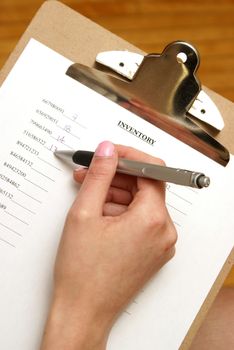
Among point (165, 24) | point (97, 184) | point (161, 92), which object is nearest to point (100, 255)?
point (97, 184)

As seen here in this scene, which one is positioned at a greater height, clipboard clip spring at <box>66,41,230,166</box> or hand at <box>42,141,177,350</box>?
clipboard clip spring at <box>66,41,230,166</box>

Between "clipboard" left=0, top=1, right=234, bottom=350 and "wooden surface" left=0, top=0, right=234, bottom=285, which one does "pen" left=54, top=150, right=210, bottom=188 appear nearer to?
"clipboard" left=0, top=1, right=234, bottom=350

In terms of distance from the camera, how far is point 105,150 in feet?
1.53

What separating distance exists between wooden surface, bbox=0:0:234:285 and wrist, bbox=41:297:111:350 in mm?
243

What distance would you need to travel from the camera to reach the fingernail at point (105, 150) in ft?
1.53

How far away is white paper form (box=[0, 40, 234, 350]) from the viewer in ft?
1.55

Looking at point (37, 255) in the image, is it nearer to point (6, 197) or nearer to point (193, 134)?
point (6, 197)

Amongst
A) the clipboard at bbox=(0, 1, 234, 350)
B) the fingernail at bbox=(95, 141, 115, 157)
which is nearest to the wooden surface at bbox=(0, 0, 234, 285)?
the clipboard at bbox=(0, 1, 234, 350)

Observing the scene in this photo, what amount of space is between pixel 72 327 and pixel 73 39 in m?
0.30

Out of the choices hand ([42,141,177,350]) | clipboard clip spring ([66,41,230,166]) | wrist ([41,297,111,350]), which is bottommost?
wrist ([41,297,111,350])

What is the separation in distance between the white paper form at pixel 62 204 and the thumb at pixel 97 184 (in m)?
0.04

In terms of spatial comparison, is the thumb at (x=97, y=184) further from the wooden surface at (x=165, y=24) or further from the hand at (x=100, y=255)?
the wooden surface at (x=165, y=24)

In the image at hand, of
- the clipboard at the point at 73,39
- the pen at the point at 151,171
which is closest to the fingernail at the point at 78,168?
the pen at the point at 151,171

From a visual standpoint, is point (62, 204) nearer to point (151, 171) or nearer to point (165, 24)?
point (151, 171)
